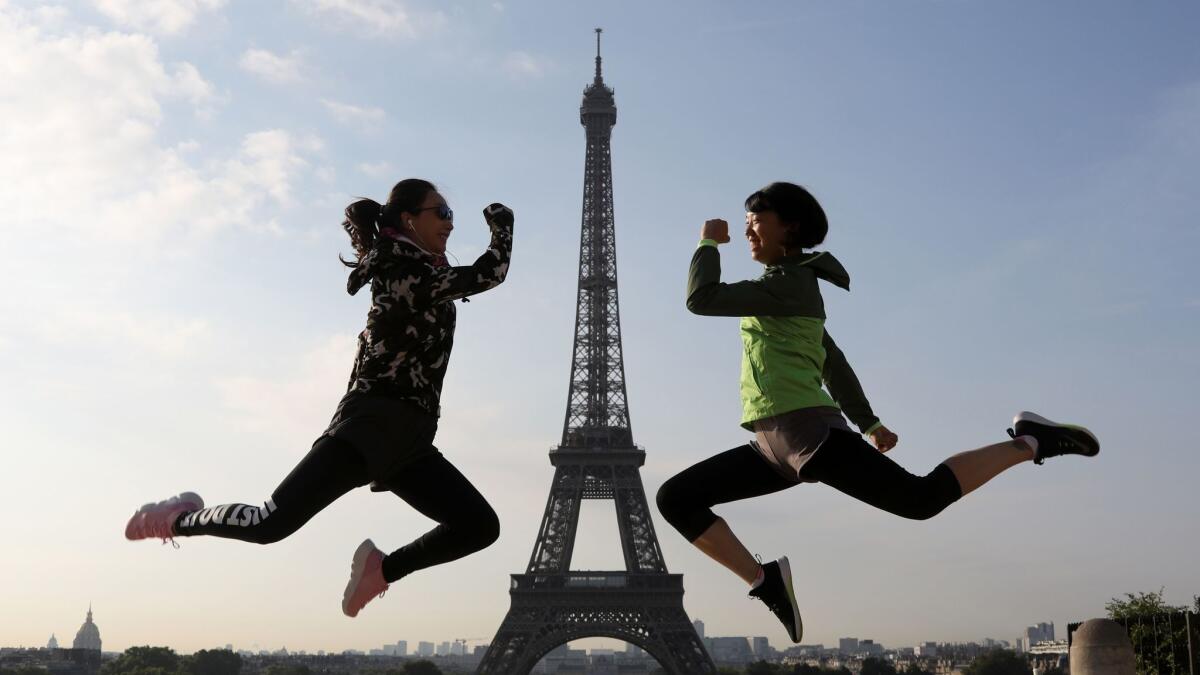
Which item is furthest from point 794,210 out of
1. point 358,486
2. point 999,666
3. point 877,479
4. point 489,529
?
point 999,666

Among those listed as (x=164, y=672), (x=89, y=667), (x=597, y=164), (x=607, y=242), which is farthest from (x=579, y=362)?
(x=89, y=667)

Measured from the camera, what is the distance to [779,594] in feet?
17.9

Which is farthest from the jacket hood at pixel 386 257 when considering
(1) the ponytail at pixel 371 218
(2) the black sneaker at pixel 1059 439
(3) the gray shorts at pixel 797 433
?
(2) the black sneaker at pixel 1059 439

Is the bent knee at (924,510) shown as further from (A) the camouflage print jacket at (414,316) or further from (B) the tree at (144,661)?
(B) the tree at (144,661)

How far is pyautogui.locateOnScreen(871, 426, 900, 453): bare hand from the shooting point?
5887 millimetres

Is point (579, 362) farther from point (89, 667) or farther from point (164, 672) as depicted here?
point (89, 667)

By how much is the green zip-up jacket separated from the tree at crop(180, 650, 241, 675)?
Answer: 10411 cm

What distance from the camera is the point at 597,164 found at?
66.8m

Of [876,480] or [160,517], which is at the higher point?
[876,480]

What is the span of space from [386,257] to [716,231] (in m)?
1.54

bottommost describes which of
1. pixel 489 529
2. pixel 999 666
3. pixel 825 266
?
pixel 999 666

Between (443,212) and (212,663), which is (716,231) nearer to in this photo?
(443,212)

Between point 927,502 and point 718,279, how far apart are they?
4.34ft

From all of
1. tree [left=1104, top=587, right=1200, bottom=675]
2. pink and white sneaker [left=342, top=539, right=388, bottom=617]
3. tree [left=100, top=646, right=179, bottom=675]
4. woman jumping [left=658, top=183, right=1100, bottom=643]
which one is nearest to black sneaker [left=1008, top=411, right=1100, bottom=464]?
woman jumping [left=658, top=183, right=1100, bottom=643]
